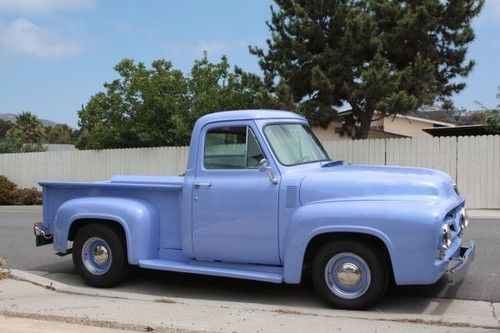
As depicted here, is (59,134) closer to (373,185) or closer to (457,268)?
(373,185)

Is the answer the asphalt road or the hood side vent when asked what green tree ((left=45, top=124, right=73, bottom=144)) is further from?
the hood side vent

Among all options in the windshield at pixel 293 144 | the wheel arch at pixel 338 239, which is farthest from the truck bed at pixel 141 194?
the wheel arch at pixel 338 239

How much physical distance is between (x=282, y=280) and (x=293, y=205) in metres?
0.80

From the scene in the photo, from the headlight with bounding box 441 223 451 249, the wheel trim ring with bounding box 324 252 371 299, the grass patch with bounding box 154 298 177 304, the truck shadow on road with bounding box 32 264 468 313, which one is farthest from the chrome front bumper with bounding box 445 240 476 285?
the grass patch with bounding box 154 298 177 304

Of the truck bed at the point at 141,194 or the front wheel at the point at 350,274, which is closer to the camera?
the front wheel at the point at 350,274

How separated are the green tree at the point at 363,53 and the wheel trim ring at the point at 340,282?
590 inches

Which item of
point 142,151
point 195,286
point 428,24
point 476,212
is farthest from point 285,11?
point 195,286

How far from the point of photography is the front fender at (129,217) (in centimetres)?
760

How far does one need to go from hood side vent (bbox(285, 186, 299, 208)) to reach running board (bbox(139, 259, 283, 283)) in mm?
715

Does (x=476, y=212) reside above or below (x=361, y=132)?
below

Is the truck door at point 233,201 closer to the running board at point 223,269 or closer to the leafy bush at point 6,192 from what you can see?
the running board at point 223,269

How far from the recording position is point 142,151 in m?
24.0

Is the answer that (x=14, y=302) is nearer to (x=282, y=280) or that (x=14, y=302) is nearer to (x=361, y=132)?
(x=282, y=280)

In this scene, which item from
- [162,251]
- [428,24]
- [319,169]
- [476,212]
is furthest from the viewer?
[428,24]
